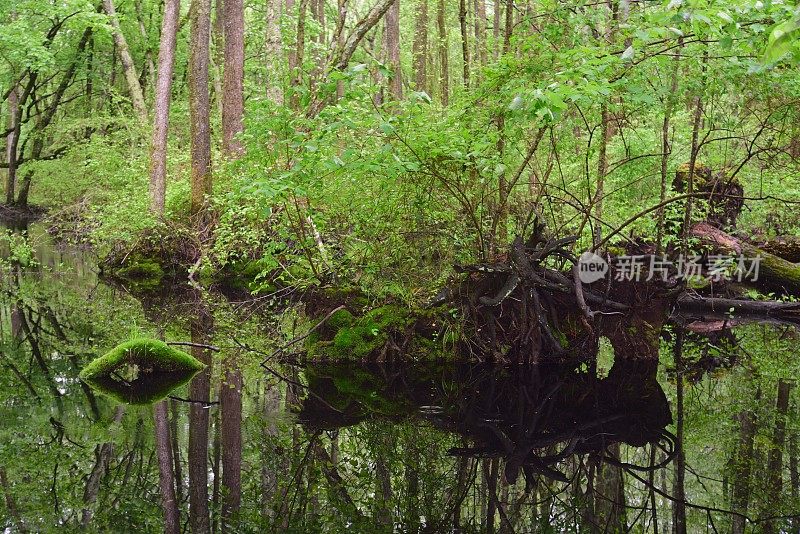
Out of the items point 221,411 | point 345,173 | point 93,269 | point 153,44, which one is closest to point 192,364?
point 221,411

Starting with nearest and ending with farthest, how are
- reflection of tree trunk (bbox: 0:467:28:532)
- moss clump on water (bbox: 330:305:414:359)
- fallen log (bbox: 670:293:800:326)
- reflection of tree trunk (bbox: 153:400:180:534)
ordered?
reflection of tree trunk (bbox: 0:467:28:532), reflection of tree trunk (bbox: 153:400:180:534), moss clump on water (bbox: 330:305:414:359), fallen log (bbox: 670:293:800:326)

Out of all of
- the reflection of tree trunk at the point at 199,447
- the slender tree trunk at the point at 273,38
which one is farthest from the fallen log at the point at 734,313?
the slender tree trunk at the point at 273,38

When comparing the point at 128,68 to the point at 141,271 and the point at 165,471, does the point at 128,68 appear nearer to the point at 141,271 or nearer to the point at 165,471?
the point at 141,271

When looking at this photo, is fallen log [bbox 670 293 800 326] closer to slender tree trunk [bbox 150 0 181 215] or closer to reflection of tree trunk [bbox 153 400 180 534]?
reflection of tree trunk [bbox 153 400 180 534]

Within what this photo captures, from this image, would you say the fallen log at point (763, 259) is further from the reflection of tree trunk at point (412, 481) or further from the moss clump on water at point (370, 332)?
the reflection of tree trunk at point (412, 481)

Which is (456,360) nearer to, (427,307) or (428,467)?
(427,307)

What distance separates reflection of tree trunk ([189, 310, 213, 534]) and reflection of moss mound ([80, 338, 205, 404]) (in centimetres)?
20

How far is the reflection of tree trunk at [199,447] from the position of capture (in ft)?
15.6

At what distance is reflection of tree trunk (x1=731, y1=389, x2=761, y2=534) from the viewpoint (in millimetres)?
4782

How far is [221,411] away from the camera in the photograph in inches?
273

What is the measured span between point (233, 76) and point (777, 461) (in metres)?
12.1

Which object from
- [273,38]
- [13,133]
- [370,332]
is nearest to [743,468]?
[370,332]

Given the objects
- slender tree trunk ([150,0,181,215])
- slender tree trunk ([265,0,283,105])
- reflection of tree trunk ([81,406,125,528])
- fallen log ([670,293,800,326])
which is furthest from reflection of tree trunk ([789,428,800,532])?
slender tree trunk ([150,0,181,215])

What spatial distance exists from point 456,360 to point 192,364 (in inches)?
122
